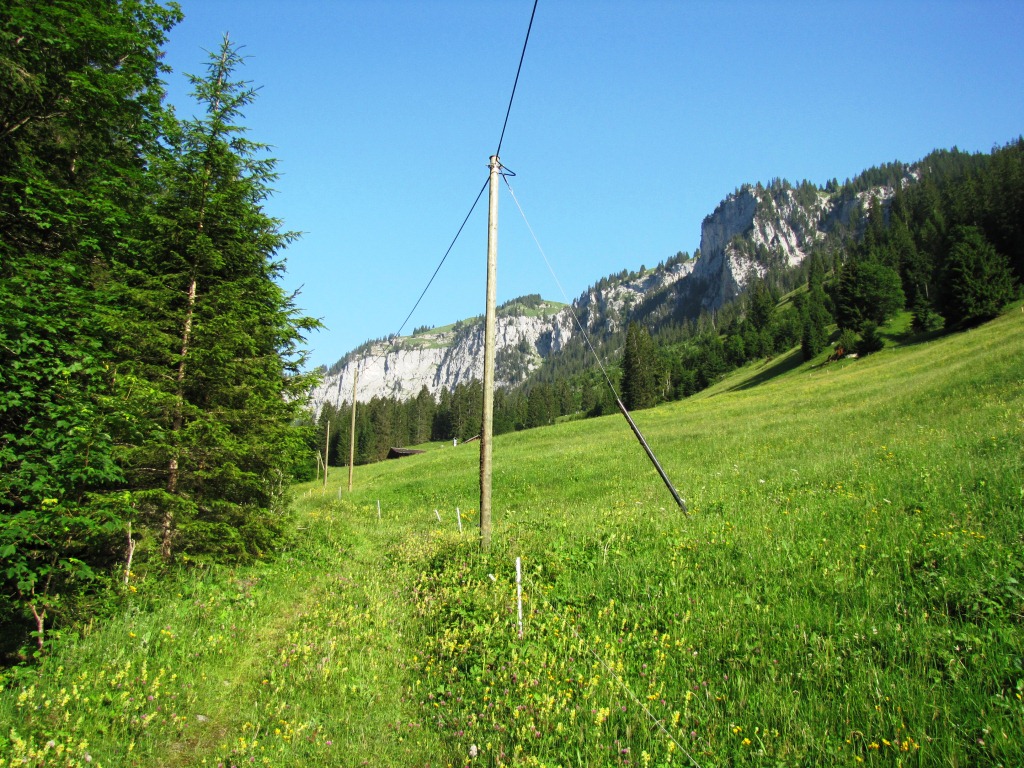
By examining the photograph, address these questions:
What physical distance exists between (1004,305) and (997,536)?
66030 mm

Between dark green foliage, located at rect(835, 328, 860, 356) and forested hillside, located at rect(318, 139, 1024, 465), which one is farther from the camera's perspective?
dark green foliage, located at rect(835, 328, 860, 356)

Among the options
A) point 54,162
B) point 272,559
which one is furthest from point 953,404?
point 54,162

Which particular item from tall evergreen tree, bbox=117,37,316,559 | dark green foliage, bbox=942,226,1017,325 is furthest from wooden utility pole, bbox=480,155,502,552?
dark green foliage, bbox=942,226,1017,325

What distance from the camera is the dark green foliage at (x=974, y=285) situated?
51353mm

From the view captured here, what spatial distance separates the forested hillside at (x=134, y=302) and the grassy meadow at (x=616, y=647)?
1565 mm

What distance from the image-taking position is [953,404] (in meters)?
19.3

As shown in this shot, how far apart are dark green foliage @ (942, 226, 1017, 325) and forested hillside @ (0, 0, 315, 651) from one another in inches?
2621

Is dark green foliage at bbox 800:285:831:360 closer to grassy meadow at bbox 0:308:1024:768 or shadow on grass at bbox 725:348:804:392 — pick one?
shadow on grass at bbox 725:348:804:392

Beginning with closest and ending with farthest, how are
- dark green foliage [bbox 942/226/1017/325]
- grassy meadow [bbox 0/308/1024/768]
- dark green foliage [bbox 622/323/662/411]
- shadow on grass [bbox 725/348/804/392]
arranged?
grassy meadow [bbox 0/308/1024/768] → dark green foliage [bbox 942/226/1017/325] → shadow on grass [bbox 725/348/804/392] → dark green foliage [bbox 622/323/662/411]

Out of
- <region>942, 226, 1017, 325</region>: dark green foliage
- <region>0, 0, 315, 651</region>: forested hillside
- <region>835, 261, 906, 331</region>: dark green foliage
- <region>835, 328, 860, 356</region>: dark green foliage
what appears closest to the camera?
<region>0, 0, 315, 651</region>: forested hillside

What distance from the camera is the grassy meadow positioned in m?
4.48

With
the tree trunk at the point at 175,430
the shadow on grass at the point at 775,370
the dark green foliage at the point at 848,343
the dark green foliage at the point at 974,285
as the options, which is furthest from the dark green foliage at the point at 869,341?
the tree trunk at the point at 175,430

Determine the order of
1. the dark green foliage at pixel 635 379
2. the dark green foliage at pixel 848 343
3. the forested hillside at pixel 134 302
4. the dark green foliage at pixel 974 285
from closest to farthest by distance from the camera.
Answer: the forested hillside at pixel 134 302 < the dark green foliage at pixel 974 285 < the dark green foliage at pixel 848 343 < the dark green foliage at pixel 635 379

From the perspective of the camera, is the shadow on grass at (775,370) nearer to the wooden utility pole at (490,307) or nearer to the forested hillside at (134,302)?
the wooden utility pole at (490,307)
